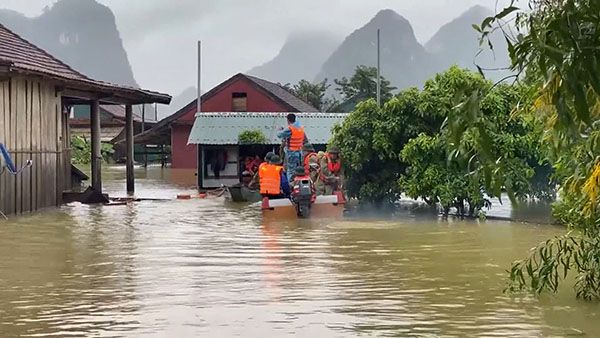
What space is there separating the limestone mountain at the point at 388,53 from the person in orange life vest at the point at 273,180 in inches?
3707

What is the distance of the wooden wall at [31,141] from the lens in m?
16.5

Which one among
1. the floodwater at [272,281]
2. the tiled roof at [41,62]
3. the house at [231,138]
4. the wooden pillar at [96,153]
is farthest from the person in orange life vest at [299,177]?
the house at [231,138]

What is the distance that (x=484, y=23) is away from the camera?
11.5ft

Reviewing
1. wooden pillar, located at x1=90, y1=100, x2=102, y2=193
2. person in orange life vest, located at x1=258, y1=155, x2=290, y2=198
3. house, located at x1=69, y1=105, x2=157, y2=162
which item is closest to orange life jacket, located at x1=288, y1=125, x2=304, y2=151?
person in orange life vest, located at x1=258, y1=155, x2=290, y2=198

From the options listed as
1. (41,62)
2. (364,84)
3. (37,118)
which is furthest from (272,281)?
(364,84)

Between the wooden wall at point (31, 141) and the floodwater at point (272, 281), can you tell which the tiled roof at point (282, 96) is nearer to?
the wooden wall at point (31, 141)

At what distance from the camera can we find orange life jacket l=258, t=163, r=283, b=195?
16.7m

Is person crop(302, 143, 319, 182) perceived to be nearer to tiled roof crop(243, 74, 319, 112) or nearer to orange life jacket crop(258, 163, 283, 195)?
orange life jacket crop(258, 163, 283, 195)

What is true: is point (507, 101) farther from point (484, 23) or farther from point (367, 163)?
point (484, 23)

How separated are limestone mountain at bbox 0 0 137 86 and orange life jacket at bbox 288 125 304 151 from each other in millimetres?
145797

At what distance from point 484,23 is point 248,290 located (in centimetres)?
542

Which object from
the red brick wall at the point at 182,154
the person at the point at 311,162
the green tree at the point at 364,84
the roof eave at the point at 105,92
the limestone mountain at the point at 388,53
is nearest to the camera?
the roof eave at the point at 105,92

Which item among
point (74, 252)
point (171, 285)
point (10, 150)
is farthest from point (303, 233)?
point (10, 150)

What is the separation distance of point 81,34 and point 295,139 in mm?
158023
